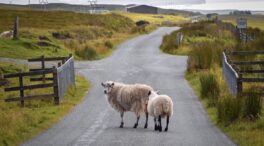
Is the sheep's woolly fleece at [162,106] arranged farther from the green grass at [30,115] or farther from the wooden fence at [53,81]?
the wooden fence at [53,81]

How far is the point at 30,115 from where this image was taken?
18391 millimetres

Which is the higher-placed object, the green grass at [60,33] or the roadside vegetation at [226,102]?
the roadside vegetation at [226,102]

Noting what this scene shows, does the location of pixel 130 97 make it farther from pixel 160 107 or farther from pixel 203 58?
pixel 203 58

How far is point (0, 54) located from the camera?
39875mm

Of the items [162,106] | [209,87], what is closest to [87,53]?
[209,87]

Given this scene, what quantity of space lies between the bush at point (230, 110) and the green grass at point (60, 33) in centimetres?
2534

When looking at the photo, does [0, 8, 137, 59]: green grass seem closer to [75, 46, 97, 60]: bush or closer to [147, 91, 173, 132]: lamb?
[75, 46, 97, 60]: bush

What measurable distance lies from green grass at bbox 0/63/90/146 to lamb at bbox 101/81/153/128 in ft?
6.15

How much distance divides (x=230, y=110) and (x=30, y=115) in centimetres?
574

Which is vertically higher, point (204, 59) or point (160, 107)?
point (160, 107)

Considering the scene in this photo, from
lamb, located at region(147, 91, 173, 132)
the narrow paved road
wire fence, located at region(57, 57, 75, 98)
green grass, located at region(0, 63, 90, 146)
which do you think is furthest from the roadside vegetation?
wire fence, located at region(57, 57, 75, 98)

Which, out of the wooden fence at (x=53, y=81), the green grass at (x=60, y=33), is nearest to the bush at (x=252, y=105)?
the wooden fence at (x=53, y=81)

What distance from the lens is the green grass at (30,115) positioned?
595 inches

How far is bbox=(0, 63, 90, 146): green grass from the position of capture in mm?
15111
